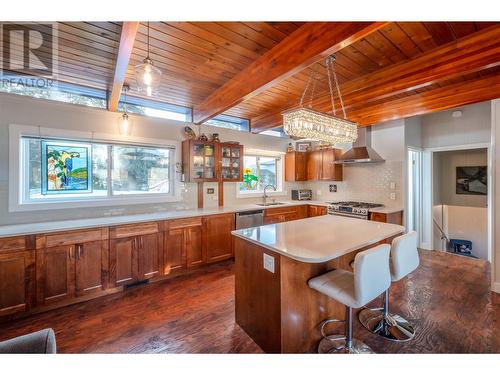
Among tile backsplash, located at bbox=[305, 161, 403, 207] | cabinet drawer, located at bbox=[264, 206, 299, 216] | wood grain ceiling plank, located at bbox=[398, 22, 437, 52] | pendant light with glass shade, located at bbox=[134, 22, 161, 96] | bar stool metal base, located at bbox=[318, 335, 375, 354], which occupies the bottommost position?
bar stool metal base, located at bbox=[318, 335, 375, 354]

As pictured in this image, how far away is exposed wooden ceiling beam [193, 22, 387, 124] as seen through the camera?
153cm

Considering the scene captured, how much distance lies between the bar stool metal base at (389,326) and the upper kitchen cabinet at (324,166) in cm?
307

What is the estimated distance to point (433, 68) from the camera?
87.6 inches

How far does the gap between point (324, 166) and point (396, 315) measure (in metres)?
3.31

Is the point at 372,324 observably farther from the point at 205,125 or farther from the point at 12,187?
the point at 12,187

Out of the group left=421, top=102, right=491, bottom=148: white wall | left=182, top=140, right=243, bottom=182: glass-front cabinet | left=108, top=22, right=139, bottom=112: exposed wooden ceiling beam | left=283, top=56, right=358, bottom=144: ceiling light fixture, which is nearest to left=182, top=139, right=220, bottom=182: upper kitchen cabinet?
left=182, top=140, right=243, bottom=182: glass-front cabinet

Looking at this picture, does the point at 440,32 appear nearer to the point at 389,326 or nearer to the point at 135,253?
the point at 389,326

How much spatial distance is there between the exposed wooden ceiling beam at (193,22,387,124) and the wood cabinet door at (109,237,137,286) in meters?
2.21

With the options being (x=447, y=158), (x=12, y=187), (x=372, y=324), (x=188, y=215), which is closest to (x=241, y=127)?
(x=188, y=215)

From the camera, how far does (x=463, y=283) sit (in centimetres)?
292

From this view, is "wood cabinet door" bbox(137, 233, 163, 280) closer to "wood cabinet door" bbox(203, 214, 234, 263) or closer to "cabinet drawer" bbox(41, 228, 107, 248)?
"cabinet drawer" bbox(41, 228, 107, 248)

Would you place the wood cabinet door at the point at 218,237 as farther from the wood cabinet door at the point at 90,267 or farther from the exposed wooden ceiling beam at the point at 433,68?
the exposed wooden ceiling beam at the point at 433,68

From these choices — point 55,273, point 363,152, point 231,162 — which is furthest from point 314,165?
point 55,273

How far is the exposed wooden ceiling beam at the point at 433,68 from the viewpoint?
6.18 ft
